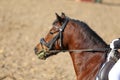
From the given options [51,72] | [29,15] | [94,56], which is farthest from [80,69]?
[29,15]

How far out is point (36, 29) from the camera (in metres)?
16.2

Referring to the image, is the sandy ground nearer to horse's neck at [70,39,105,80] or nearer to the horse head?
the horse head

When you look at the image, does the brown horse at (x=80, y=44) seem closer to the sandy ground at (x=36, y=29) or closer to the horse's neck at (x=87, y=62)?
the horse's neck at (x=87, y=62)

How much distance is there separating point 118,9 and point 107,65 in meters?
18.1

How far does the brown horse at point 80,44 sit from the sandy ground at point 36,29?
3.67 metres

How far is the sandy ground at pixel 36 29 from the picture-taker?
1068 centimetres

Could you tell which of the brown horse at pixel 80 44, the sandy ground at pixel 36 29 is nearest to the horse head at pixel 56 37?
the brown horse at pixel 80 44

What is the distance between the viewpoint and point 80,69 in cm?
646

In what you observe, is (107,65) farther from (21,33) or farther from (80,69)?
(21,33)

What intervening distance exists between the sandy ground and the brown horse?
3.67m

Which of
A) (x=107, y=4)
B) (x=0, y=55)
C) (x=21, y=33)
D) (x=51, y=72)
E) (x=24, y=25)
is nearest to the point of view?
(x=51, y=72)

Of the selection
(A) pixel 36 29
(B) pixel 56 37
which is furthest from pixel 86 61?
(A) pixel 36 29

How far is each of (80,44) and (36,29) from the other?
989 centimetres

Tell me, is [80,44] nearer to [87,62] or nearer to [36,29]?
[87,62]
